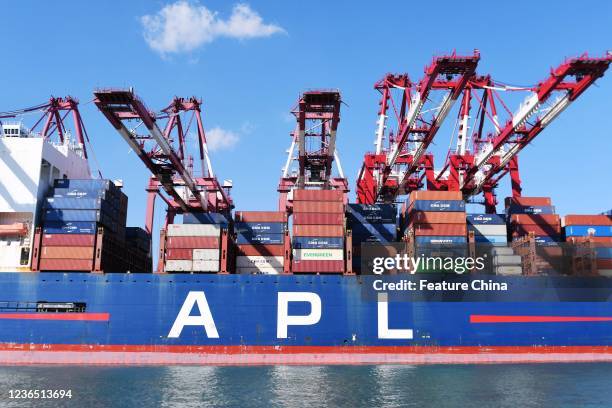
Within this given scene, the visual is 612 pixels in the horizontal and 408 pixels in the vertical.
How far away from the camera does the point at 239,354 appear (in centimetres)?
3506

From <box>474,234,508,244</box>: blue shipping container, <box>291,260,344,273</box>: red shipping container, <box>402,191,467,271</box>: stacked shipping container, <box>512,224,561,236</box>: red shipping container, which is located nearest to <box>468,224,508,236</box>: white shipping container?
<box>474,234,508,244</box>: blue shipping container

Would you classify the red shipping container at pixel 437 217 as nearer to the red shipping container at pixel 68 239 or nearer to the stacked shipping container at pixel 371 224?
the stacked shipping container at pixel 371 224

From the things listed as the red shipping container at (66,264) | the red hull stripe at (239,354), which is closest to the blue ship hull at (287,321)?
the red hull stripe at (239,354)

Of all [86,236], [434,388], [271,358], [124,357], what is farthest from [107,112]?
[434,388]

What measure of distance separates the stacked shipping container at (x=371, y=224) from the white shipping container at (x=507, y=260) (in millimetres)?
7329

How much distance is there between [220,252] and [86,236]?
892 centimetres

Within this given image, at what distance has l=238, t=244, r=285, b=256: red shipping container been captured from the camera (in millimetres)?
39656

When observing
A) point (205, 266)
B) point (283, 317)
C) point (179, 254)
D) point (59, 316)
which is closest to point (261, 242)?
point (205, 266)

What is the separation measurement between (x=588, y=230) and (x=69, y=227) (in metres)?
37.0

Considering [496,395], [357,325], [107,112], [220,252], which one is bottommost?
[496,395]

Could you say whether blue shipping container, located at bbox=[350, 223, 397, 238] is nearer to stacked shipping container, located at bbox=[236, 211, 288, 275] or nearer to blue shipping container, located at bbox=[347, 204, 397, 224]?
blue shipping container, located at bbox=[347, 204, 397, 224]

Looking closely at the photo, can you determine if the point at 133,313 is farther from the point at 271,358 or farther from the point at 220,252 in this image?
the point at 271,358

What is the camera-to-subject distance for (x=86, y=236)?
36594mm

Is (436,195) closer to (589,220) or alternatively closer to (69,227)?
(589,220)
